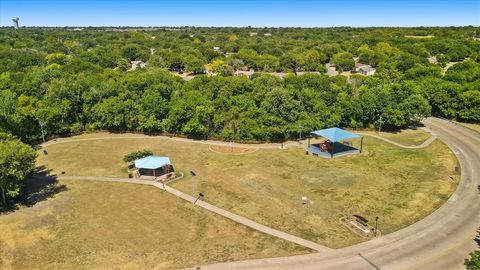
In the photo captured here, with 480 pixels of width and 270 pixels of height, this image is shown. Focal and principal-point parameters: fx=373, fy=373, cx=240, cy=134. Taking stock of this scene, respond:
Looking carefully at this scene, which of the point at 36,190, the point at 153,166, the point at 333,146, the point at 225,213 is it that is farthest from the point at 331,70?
the point at 36,190

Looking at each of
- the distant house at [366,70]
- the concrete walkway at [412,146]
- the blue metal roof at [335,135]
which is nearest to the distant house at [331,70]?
the distant house at [366,70]

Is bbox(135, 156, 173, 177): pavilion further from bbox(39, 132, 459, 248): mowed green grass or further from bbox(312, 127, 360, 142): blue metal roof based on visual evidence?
bbox(312, 127, 360, 142): blue metal roof

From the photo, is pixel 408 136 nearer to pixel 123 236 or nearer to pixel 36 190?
pixel 123 236

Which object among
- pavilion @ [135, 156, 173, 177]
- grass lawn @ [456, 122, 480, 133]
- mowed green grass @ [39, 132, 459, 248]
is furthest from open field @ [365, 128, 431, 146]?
pavilion @ [135, 156, 173, 177]

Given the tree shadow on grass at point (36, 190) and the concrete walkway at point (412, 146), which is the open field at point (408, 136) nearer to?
the concrete walkway at point (412, 146)

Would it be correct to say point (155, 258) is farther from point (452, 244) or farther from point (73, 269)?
point (452, 244)

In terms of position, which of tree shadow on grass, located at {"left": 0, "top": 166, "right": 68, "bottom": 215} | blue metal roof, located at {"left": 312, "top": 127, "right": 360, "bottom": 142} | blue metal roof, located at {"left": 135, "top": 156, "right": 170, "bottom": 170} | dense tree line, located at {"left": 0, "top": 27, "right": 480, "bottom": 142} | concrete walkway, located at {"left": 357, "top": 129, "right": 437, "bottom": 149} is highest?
dense tree line, located at {"left": 0, "top": 27, "right": 480, "bottom": 142}

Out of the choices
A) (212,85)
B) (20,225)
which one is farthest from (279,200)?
(212,85)
